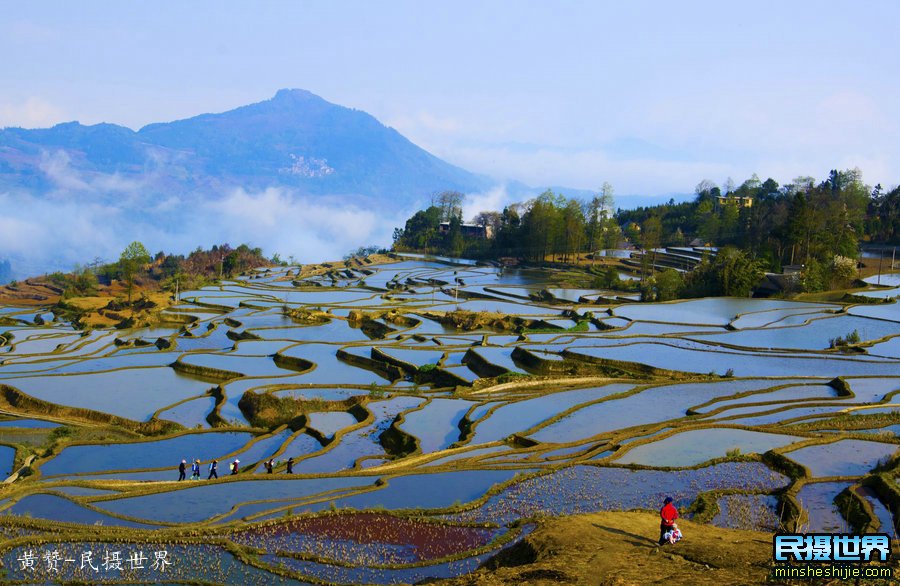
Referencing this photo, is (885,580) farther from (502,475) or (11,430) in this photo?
(11,430)

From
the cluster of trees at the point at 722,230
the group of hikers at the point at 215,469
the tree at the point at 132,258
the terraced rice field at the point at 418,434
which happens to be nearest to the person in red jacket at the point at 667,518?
the terraced rice field at the point at 418,434

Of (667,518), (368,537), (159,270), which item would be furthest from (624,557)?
(159,270)

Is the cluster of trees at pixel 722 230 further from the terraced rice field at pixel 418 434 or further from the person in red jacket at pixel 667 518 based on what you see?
the person in red jacket at pixel 667 518

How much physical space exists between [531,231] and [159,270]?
35.7 m

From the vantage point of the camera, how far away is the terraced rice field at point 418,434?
13.6 meters

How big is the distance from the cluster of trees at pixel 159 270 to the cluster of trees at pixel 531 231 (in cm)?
2241

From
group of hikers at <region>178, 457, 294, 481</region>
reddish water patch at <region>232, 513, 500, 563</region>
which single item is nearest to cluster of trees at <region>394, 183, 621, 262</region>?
group of hikers at <region>178, 457, 294, 481</region>

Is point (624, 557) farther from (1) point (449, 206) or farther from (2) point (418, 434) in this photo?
(1) point (449, 206)

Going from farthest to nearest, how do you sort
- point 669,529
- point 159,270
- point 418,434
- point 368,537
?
point 159,270 < point 418,434 < point 368,537 < point 669,529

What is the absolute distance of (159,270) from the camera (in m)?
73.6

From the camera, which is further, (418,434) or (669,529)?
(418,434)

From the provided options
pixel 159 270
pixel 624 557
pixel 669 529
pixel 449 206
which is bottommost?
pixel 624 557

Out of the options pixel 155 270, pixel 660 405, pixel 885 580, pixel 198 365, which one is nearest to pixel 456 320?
pixel 198 365

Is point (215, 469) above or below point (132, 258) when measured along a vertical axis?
below
